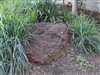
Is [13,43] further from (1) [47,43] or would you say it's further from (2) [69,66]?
(2) [69,66]

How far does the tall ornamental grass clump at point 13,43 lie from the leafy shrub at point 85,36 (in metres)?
0.97

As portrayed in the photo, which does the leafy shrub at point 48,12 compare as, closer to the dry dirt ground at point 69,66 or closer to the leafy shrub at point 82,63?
the dry dirt ground at point 69,66

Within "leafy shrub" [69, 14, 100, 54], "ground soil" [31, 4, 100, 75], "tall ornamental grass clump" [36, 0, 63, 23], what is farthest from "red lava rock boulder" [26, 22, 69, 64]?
"tall ornamental grass clump" [36, 0, 63, 23]

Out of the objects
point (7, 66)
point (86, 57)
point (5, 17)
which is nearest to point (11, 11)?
point (5, 17)

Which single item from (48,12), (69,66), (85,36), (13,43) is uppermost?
(48,12)

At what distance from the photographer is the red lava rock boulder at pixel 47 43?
144 inches

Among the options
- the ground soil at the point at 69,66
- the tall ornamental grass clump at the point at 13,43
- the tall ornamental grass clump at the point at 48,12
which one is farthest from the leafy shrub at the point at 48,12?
the ground soil at the point at 69,66

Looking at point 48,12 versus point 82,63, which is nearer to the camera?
point 82,63

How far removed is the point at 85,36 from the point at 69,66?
731mm

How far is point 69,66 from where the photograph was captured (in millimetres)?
3812

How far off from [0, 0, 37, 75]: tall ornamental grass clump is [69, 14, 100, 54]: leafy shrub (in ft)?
3.17

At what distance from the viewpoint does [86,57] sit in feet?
13.2

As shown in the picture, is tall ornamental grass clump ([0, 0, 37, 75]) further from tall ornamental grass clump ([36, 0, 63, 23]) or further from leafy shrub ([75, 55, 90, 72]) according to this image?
leafy shrub ([75, 55, 90, 72])

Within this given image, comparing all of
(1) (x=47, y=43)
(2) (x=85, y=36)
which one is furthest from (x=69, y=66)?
(2) (x=85, y=36)
